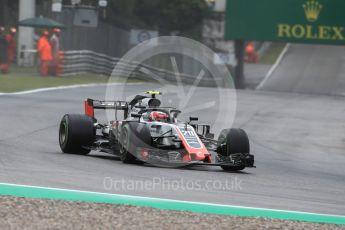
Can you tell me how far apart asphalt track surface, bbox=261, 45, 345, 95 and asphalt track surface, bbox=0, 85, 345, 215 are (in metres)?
21.3

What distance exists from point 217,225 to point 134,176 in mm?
2988

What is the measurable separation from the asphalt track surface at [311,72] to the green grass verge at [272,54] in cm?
77

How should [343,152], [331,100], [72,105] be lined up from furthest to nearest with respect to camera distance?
1. [331,100]
2. [72,105]
3. [343,152]

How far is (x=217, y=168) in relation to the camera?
46.4 ft

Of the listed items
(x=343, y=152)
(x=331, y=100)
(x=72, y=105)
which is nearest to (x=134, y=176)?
(x=343, y=152)

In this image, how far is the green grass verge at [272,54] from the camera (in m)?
63.5

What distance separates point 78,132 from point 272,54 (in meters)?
53.1

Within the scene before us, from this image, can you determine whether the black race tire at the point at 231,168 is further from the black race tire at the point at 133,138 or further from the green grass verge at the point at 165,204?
the green grass verge at the point at 165,204

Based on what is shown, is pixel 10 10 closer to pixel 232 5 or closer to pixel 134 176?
pixel 232 5

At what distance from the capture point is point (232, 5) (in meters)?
46.5

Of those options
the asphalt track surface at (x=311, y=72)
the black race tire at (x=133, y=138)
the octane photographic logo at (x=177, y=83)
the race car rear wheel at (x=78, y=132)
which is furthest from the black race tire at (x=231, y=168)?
the asphalt track surface at (x=311, y=72)

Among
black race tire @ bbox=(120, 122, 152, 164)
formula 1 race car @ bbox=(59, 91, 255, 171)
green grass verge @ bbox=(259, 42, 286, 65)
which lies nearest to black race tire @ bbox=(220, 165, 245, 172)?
formula 1 race car @ bbox=(59, 91, 255, 171)

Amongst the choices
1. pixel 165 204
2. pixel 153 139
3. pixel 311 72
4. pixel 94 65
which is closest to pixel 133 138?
pixel 153 139

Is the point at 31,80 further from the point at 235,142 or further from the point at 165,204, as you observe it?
the point at 165,204
